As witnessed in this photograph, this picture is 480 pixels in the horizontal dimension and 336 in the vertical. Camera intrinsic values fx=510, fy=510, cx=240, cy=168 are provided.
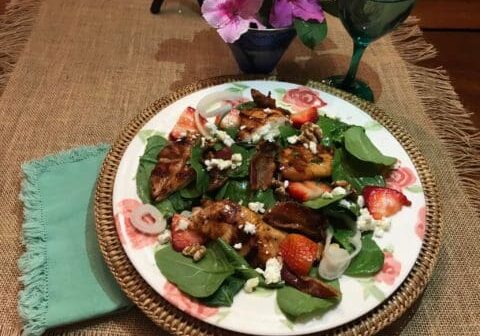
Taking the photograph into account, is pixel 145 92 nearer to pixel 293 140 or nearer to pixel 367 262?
pixel 293 140

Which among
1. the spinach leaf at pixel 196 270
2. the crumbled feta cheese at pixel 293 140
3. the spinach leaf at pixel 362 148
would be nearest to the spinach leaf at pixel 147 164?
the spinach leaf at pixel 196 270

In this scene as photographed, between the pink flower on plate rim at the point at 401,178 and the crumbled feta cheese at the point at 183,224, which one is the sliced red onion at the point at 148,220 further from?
the pink flower on plate rim at the point at 401,178

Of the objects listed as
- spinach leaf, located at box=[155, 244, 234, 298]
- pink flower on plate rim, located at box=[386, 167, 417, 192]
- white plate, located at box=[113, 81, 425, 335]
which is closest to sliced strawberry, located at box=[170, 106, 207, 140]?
white plate, located at box=[113, 81, 425, 335]

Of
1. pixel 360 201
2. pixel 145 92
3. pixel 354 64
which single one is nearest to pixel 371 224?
pixel 360 201

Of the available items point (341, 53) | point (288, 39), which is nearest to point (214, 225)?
point (288, 39)

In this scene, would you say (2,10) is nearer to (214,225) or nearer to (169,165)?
(169,165)

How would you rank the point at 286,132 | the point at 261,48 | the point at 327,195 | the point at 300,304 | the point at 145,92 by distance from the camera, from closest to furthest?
the point at 300,304 → the point at 327,195 → the point at 286,132 → the point at 261,48 → the point at 145,92

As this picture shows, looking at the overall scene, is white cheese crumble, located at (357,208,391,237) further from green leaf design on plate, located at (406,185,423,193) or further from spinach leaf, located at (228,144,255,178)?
spinach leaf, located at (228,144,255,178)
